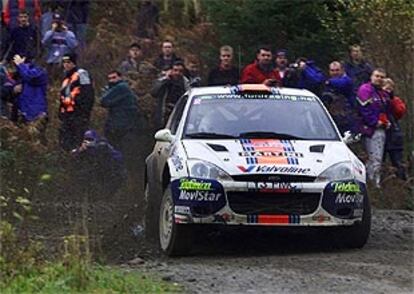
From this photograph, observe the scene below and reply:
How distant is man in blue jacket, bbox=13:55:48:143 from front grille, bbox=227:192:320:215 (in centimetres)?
632

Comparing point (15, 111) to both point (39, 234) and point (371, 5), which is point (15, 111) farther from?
point (371, 5)

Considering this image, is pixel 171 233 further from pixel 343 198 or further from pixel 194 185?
pixel 343 198

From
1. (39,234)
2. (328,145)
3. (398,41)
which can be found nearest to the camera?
(328,145)

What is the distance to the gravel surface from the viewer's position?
10719 millimetres

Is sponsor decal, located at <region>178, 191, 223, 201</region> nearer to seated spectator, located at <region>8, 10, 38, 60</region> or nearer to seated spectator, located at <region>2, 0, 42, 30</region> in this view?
seated spectator, located at <region>2, 0, 42, 30</region>

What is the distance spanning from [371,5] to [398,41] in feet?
2.58

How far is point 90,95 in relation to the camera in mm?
18547

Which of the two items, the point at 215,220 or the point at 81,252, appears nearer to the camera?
the point at 81,252

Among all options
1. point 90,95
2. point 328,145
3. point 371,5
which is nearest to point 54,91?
point 90,95

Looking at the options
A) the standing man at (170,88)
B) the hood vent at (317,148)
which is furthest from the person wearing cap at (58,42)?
the hood vent at (317,148)

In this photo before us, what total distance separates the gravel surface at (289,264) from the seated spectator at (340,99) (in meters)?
3.90

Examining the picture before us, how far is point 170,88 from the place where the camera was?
18.5 meters

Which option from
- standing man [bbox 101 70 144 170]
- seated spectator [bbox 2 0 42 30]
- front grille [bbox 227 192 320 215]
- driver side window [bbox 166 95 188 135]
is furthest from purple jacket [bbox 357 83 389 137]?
front grille [bbox 227 192 320 215]

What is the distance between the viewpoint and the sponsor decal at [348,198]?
1259 centimetres
